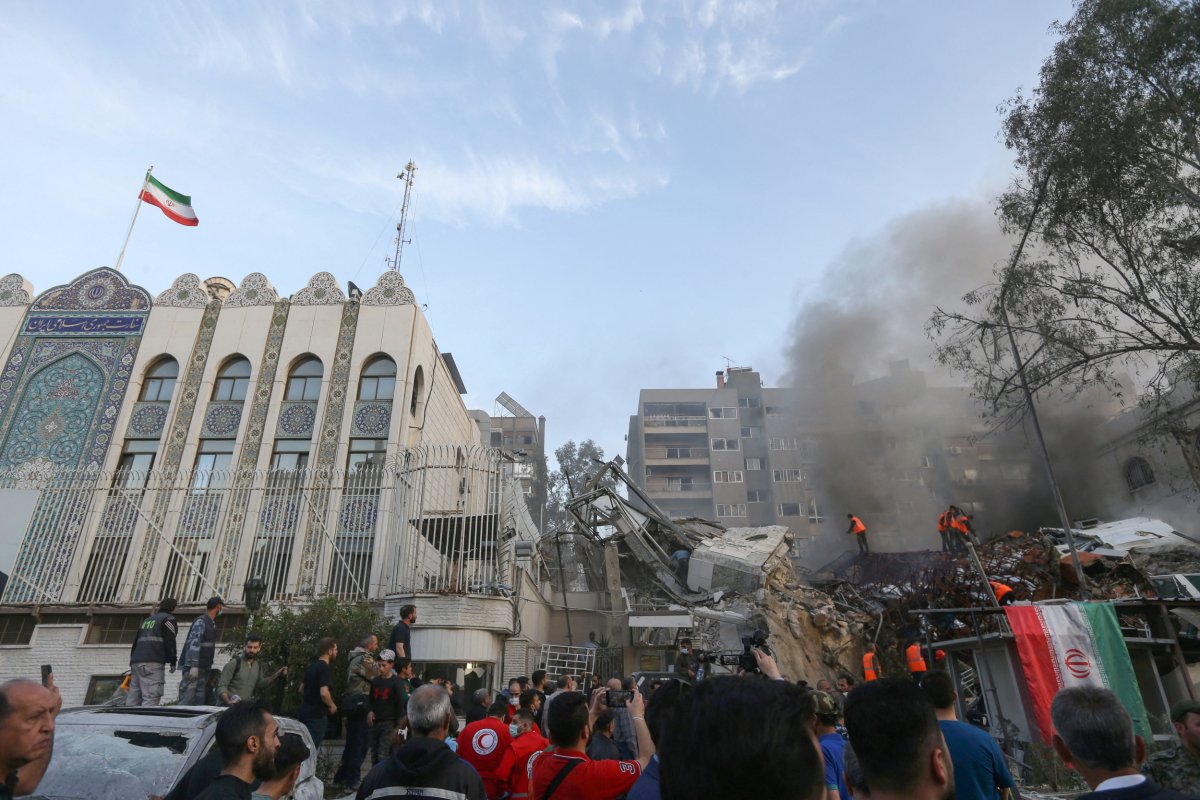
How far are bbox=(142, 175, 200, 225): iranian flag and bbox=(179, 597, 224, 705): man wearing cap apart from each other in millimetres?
16912

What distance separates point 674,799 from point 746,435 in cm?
5121

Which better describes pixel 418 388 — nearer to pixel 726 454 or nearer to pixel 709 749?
pixel 709 749

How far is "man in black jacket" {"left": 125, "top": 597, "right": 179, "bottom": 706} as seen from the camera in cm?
773

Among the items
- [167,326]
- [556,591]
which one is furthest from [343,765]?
[167,326]

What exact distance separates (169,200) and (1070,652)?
946 inches

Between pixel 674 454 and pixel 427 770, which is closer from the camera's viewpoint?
pixel 427 770

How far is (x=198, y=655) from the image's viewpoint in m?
7.58

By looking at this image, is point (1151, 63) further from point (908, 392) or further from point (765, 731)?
point (908, 392)

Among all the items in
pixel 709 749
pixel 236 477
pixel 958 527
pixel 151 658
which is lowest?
pixel 709 749

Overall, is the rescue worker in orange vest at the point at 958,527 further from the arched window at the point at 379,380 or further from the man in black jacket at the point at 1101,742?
the man in black jacket at the point at 1101,742

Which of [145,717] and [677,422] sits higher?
[677,422]

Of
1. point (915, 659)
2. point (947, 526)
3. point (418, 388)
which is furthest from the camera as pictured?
point (947, 526)

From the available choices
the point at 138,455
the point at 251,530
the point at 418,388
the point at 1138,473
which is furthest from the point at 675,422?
the point at 251,530

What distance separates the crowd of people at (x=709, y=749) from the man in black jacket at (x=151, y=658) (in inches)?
196
